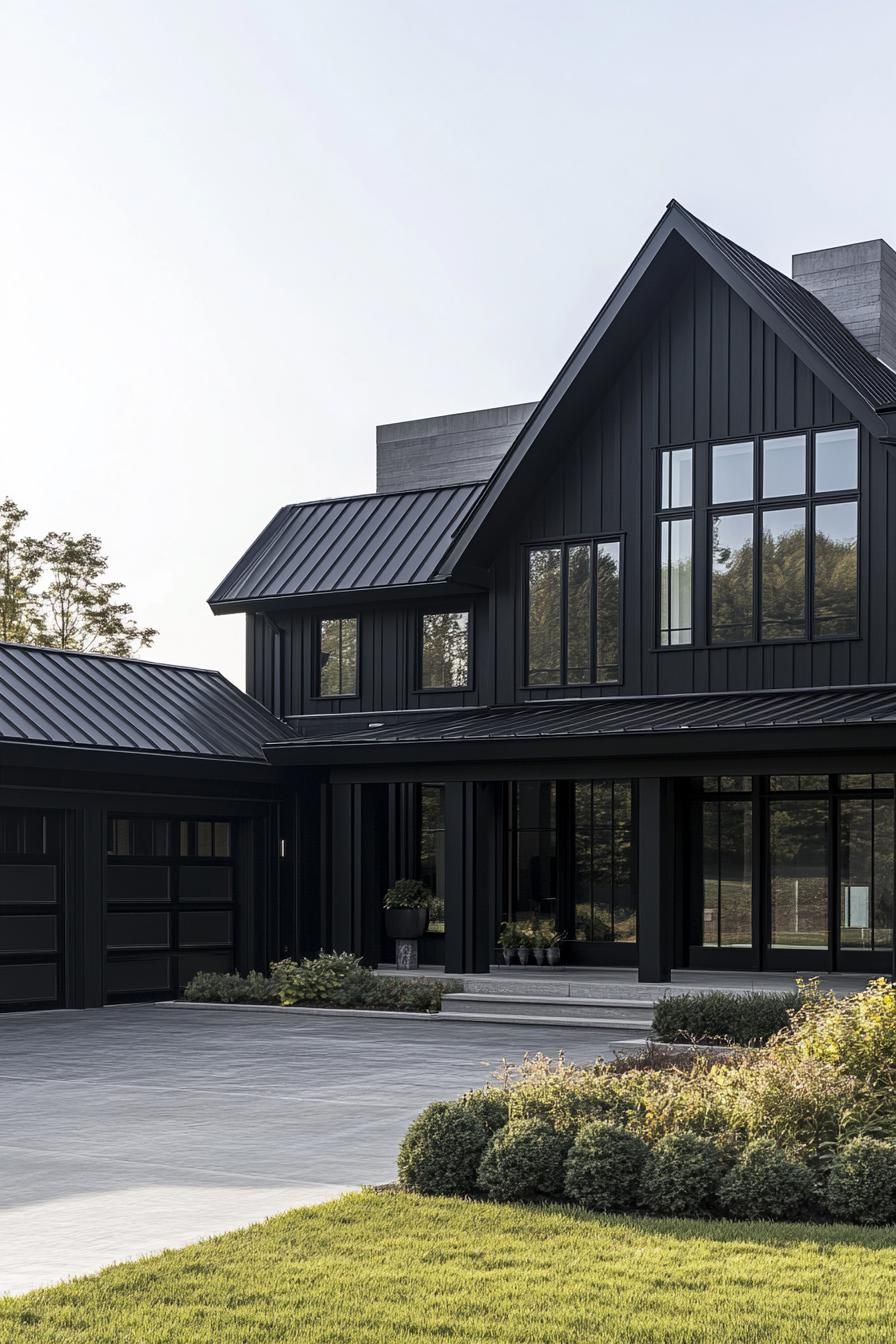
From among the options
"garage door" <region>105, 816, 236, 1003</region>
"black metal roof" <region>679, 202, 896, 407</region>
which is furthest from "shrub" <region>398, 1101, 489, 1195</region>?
"black metal roof" <region>679, 202, 896, 407</region>

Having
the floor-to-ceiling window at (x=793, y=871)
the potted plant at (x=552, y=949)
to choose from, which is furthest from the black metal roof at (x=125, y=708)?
the floor-to-ceiling window at (x=793, y=871)

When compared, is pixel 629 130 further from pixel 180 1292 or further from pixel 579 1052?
pixel 180 1292

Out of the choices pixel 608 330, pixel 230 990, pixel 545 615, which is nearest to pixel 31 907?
pixel 230 990

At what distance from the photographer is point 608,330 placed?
76.8 feet

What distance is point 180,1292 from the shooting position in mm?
7422

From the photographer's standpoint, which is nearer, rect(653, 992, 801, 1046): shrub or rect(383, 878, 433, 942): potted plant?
rect(653, 992, 801, 1046): shrub

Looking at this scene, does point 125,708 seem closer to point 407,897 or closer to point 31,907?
point 31,907

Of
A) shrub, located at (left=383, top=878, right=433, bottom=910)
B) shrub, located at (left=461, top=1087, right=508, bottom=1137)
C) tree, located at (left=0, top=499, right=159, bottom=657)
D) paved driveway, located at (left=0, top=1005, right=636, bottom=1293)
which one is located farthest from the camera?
tree, located at (left=0, top=499, right=159, bottom=657)

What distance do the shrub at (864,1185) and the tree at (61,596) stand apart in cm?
4337

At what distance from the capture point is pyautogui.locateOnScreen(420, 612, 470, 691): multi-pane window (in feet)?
84.9

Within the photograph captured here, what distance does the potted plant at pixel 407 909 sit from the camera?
977 inches

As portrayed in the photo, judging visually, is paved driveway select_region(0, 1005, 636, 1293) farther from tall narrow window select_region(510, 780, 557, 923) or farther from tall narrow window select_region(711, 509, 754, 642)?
tall narrow window select_region(711, 509, 754, 642)

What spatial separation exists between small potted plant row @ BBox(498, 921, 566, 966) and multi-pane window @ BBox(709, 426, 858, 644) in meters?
4.89

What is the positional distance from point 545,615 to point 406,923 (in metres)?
4.91
